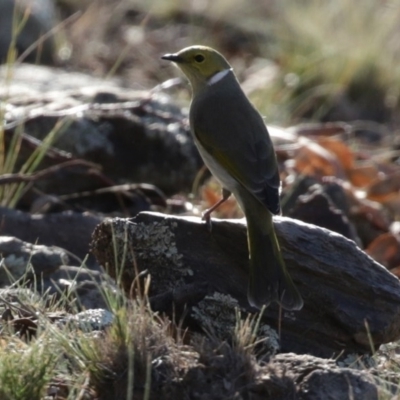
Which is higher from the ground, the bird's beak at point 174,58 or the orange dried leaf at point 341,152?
the bird's beak at point 174,58

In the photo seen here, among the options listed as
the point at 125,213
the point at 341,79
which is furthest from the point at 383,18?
the point at 125,213

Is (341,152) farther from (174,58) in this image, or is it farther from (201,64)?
(174,58)

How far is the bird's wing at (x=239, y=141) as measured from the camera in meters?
5.65

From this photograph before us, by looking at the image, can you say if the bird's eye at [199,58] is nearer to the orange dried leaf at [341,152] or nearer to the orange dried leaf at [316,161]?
the orange dried leaf at [316,161]

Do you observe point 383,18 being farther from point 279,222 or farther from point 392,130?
point 279,222

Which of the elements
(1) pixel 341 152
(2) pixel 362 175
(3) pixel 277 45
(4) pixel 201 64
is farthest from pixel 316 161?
(3) pixel 277 45

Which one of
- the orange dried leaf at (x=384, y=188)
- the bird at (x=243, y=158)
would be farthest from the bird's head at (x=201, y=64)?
the orange dried leaf at (x=384, y=188)

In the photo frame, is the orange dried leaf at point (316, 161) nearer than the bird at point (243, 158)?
No

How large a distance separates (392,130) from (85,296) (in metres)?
7.24

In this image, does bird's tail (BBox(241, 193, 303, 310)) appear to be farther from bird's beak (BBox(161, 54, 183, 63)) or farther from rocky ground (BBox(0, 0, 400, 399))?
bird's beak (BBox(161, 54, 183, 63))

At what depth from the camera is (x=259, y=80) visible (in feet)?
41.6

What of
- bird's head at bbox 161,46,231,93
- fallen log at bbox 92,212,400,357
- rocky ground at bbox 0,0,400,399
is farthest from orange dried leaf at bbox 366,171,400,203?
fallen log at bbox 92,212,400,357

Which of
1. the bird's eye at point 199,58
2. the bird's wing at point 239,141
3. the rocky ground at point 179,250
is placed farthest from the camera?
the bird's eye at point 199,58

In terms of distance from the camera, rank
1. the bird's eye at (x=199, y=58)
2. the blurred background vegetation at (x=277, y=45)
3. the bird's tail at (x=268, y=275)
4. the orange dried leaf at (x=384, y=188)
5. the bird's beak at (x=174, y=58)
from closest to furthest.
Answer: the bird's tail at (x=268, y=275) → the bird's beak at (x=174, y=58) → the bird's eye at (x=199, y=58) → the orange dried leaf at (x=384, y=188) → the blurred background vegetation at (x=277, y=45)
